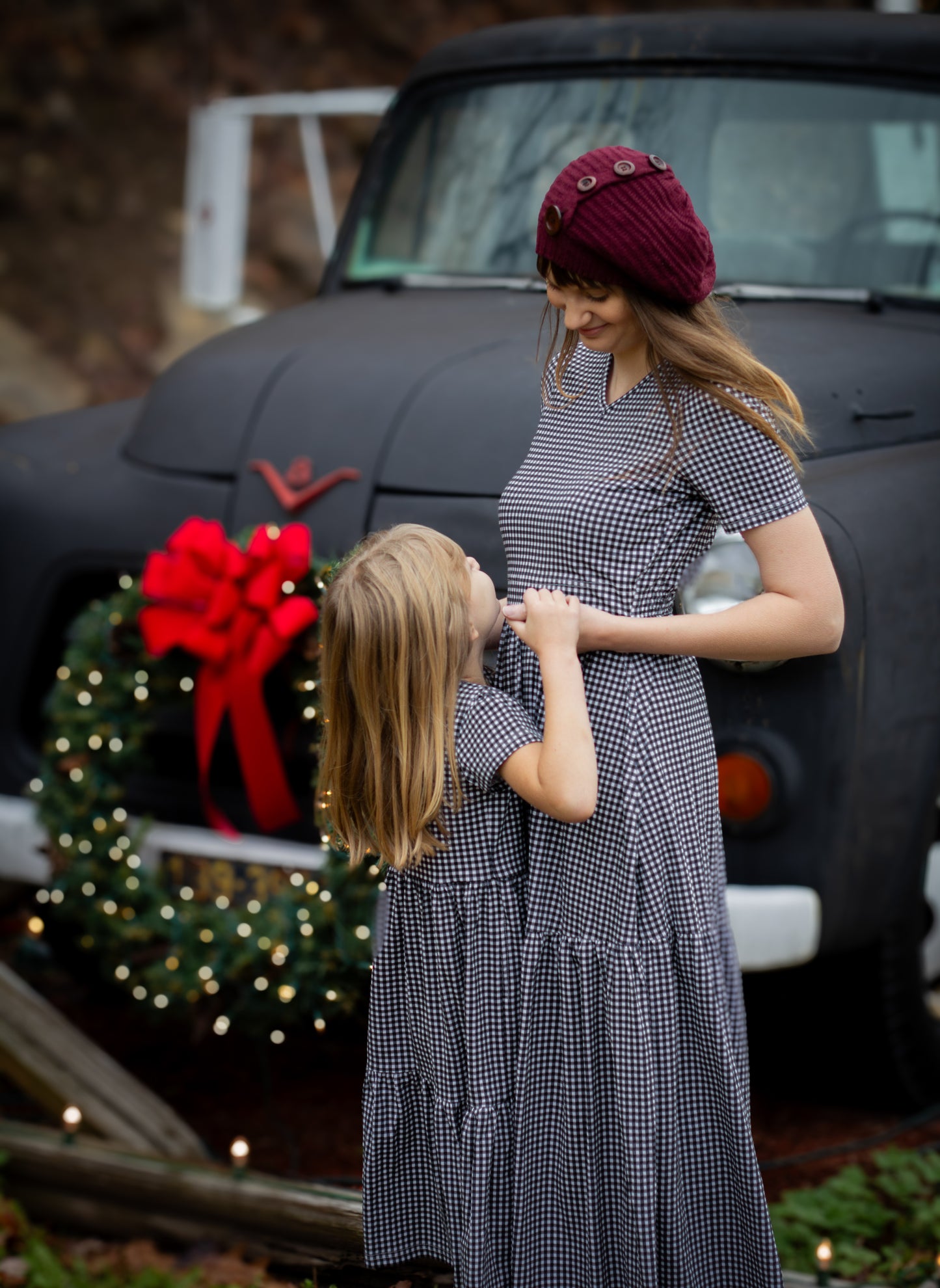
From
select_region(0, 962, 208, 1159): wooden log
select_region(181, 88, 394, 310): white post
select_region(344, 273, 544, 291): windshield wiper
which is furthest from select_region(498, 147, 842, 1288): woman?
select_region(181, 88, 394, 310): white post

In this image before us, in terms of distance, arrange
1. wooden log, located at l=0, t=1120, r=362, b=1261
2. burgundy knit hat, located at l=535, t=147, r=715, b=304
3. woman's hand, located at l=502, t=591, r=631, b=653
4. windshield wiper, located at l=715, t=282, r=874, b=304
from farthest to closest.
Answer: windshield wiper, located at l=715, t=282, r=874, b=304
wooden log, located at l=0, t=1120, r=362, b=1261
woman's hand, located at l=502, t=591, r=631, b=653
burgundy knit hat, located at l=535, t=147, r=715, b=304

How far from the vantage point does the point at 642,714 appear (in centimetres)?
176

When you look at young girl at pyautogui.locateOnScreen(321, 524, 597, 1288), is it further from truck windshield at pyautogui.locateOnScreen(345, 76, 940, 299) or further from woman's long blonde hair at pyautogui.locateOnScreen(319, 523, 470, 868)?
truck windshield at pyautogui.locateOnScreen(345, 76, 940, 299)

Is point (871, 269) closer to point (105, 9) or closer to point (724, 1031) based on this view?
point (724, 1031)

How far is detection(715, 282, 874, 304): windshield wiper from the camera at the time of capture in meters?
3.17

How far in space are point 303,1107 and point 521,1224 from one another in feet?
4.36

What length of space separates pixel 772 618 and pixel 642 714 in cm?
22

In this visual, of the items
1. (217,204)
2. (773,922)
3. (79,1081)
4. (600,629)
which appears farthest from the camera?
(217,204)

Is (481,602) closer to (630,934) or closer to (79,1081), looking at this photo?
(630,934)

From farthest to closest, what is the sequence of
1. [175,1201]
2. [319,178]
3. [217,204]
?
[319,178] < [217,204] < [175,1201]

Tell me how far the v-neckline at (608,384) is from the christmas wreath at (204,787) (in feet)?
2.94

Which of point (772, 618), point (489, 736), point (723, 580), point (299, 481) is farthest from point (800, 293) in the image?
point (489, 736)

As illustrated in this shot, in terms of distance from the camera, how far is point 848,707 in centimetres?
238

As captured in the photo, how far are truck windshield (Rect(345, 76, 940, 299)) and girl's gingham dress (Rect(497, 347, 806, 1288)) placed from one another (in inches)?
62.5
